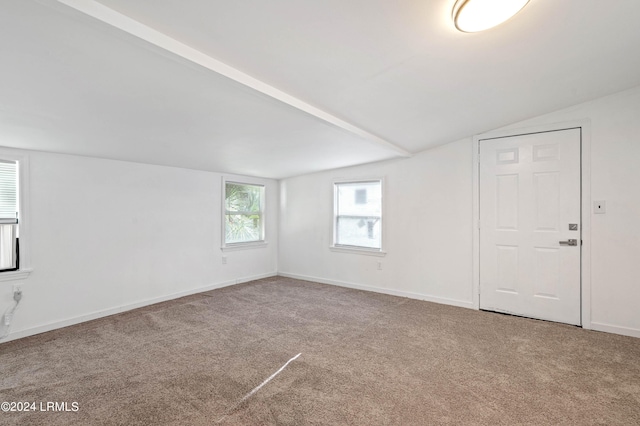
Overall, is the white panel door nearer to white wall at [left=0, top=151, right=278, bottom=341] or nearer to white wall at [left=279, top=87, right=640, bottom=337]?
white wall at [left=279, top=87, right=640, bottom=337]

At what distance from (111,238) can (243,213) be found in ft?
7.10

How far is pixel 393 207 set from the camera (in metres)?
4.65

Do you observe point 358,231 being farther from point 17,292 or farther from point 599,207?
point 17,292

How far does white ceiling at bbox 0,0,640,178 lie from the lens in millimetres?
1493

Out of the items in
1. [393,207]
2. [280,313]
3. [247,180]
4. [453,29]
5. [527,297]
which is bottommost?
[280,313]

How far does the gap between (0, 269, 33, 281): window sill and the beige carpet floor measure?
0.63 meters

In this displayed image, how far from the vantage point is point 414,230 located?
14.5ft

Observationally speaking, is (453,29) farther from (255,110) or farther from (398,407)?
(398,407)

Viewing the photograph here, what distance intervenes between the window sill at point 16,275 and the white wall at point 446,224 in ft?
12.3

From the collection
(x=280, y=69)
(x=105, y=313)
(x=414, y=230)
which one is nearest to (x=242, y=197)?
(x=105, y=313)

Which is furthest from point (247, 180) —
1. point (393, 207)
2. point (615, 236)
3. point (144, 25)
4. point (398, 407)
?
point (615, 236)

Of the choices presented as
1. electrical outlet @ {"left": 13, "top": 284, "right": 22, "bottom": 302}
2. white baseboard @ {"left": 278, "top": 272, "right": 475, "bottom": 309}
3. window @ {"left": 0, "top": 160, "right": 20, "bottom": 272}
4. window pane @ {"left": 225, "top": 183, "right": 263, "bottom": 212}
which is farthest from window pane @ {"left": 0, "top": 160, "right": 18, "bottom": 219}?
white baseboard @ {"left": 278, "top": 272, "right": 475, "bottom": 309}

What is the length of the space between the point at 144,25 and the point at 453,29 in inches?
66.5

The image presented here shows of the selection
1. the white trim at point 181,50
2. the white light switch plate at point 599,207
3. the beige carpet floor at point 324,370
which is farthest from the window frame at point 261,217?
the white light switch plate at point 599,207
